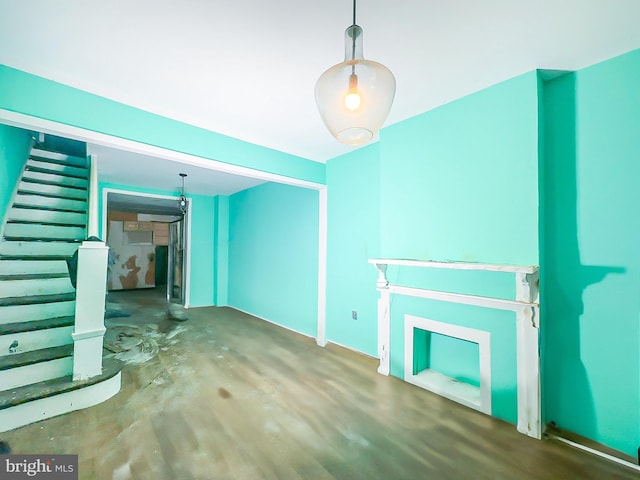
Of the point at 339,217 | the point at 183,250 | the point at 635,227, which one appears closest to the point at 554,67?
the point at 635,227

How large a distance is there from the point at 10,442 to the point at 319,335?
277cm

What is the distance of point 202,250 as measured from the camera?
604cm

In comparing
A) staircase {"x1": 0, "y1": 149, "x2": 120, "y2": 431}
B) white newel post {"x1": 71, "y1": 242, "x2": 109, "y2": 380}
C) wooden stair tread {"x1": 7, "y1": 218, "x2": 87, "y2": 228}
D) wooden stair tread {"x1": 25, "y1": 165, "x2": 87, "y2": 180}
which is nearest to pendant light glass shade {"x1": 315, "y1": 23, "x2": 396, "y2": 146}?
white newel post {"x1": 71, "y1": 242, "x2": 109, "y2": 380}

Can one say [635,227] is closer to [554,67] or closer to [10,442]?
[554,67]

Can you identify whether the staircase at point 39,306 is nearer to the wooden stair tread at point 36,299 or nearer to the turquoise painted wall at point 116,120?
the wooden stair tread at point 36,299

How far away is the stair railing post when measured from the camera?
211 cm

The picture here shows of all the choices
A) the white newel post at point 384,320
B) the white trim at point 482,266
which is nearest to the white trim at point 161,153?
the white newel post at point 384,320

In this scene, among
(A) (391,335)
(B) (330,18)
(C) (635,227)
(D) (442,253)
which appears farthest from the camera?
(A) (391,335)

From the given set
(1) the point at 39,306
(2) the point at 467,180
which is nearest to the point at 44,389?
(1) the point at 39,306

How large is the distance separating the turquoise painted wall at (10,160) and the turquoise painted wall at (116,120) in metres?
1.27

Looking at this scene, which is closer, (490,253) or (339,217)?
(490,253)

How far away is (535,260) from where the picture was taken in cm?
184

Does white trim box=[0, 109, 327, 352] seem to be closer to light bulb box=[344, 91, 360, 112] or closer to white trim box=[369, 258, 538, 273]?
white trim box=[369, 258, 538, 273]

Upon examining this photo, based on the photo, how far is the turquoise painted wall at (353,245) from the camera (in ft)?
10.2
